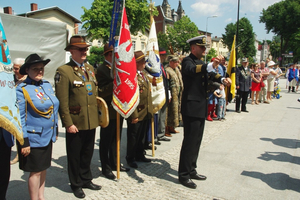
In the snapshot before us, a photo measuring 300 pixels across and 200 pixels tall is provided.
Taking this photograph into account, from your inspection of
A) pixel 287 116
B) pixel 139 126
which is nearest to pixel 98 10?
pixel 287 116

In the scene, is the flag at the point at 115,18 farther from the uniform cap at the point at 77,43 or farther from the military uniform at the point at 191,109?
the military uniform at the point at 191,109

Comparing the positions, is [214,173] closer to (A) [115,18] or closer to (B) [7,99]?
(A) [115,18]

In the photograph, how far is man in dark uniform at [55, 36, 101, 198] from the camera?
3.25 meters

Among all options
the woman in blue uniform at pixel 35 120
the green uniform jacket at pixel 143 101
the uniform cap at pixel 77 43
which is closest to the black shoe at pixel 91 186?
the woman in blue uniform at pixel 35 120

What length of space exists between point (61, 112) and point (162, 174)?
6.78 feet

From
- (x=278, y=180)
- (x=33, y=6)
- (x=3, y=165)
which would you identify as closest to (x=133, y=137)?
(x=3, y=165)

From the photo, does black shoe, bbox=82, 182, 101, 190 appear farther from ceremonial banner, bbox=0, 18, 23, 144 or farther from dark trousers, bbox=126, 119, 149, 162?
ceremonial banner, bbox=0, 18, 23, 144

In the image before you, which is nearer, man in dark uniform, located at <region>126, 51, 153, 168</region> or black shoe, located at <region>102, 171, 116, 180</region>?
black shoe, located at <region>102, 171, 116, 180</region>

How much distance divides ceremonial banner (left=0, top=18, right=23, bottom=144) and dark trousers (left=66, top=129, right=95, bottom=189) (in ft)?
3.86

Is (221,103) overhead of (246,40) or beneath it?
beneath

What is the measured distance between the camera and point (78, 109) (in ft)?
11.1

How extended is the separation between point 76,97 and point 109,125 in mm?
953

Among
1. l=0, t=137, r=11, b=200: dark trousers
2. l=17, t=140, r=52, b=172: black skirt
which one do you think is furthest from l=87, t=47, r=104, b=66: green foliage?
l=0, t=137, r=11, b=200: dark trousers

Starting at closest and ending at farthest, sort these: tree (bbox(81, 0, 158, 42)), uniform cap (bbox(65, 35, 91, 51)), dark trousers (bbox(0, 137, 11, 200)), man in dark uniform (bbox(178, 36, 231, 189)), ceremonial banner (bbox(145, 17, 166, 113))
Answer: dark trousers (bbox(0, 137, 11, 200)), uniform cap (bbox(65, 35, 91, 51)), man in dark uniform (bbox(178, 36, 231, 189)), ceremonial banner (bbox(145, 17, 166, 113)), tree (bbox(81, 0, 158, 42))
